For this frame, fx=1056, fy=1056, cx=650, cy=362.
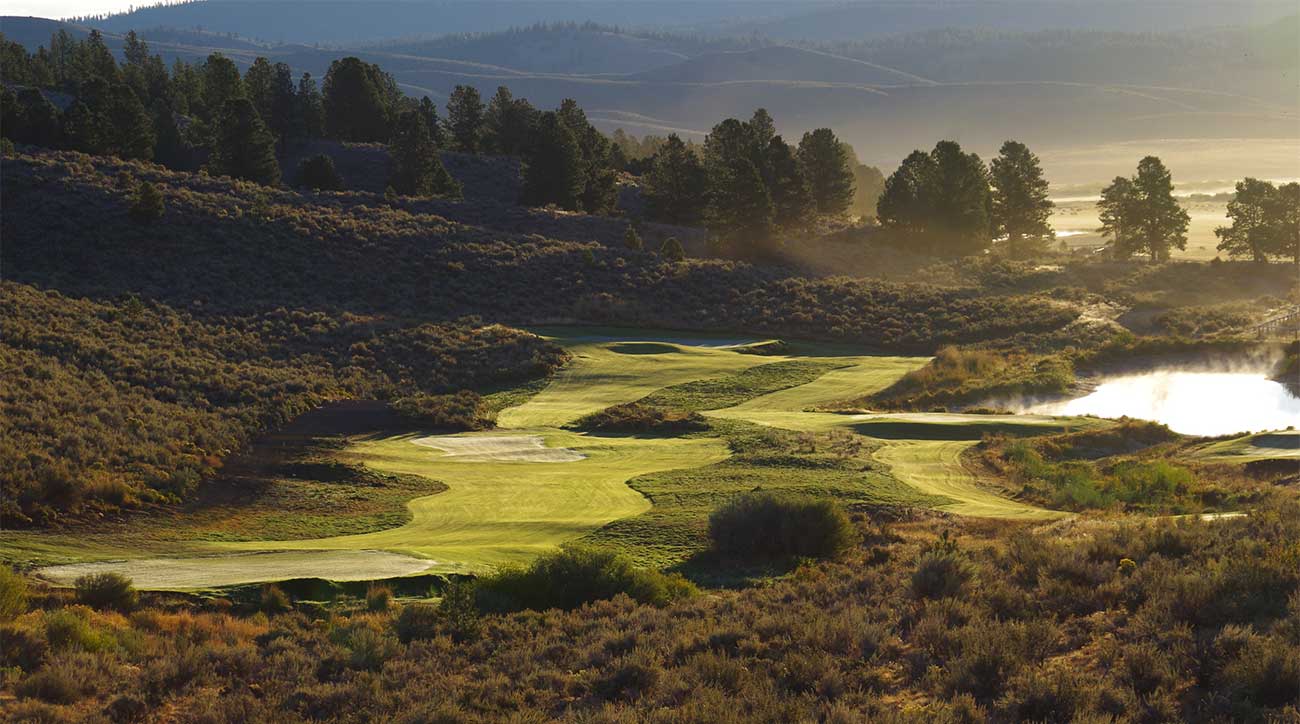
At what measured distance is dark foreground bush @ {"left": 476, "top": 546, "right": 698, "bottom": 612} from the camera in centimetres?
1455

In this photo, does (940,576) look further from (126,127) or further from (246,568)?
(126,127)

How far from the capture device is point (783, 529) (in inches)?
681

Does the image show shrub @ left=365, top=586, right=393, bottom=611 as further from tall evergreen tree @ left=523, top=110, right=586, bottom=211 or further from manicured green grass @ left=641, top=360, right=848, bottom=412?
tall evergreen tree @ left=523, top=110, right=586, bottom=211

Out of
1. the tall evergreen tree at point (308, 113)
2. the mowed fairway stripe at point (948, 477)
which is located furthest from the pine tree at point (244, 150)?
the mowed fairway stripe at point (948, 477)

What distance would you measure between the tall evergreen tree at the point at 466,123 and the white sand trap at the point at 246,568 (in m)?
84.6

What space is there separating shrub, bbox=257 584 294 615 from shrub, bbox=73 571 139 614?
64.7 inches

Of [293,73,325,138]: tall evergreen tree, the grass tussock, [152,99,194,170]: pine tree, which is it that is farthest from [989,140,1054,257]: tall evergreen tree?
the grass tussock

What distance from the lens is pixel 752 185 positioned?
7175cm

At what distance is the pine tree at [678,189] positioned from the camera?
80375 millimetres

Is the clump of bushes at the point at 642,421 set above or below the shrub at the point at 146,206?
below

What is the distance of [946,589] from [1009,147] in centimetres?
7668

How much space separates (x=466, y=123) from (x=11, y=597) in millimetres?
90513

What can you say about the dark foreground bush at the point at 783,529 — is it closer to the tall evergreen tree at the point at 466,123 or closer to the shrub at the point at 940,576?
the shrub at the point at 940,576

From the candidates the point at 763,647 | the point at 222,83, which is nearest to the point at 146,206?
the point at 222,83
